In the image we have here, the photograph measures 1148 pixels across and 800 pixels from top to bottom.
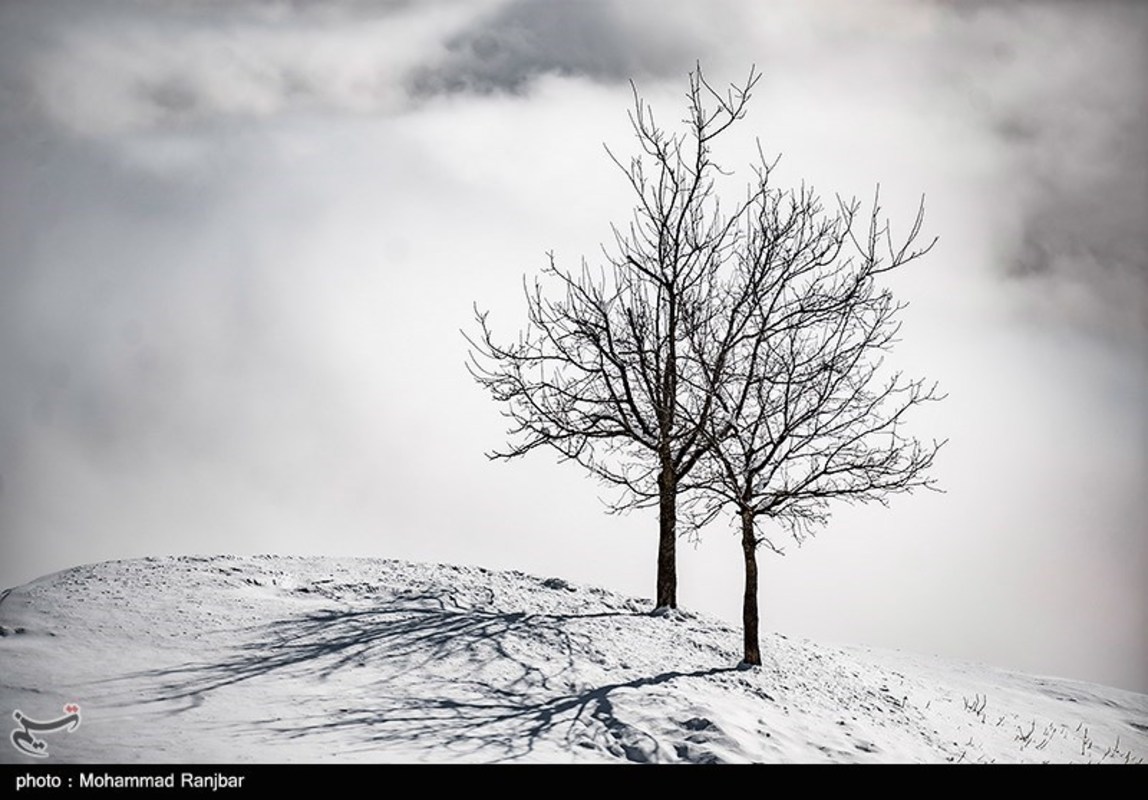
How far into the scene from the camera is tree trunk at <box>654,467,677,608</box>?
14.3 metres

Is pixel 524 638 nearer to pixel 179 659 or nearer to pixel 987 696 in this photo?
pixel 179 659

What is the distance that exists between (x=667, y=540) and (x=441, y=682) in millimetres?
5194

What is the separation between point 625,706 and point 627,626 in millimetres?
3117

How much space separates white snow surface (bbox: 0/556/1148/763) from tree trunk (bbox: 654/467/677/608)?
37cm

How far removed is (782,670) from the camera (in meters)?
Result: 12.4

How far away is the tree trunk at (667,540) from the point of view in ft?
46.9

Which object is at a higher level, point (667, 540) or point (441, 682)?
point (667, 540)

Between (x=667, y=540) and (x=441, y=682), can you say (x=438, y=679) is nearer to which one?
(x=441, y=682)
